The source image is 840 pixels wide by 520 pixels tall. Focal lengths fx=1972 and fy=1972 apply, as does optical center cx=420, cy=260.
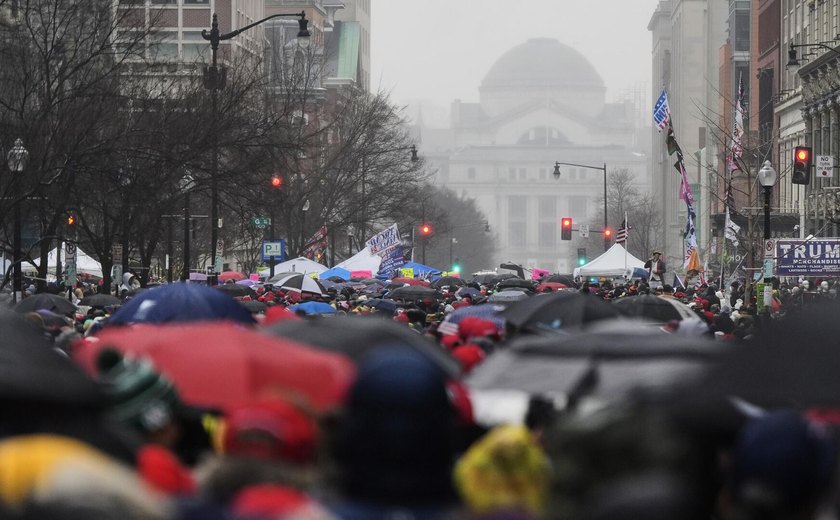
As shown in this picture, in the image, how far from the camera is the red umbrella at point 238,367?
890 cm

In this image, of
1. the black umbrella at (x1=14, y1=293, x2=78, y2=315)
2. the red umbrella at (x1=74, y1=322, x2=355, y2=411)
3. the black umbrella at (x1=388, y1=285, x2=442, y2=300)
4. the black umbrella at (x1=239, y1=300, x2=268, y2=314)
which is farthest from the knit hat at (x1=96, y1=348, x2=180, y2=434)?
the black umbrella at (x1=388, y1=285, x2=442, y2=300)

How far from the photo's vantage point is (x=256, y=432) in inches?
237

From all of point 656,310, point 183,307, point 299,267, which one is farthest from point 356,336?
point 299,267

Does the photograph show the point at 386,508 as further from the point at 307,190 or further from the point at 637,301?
the point at 307,190

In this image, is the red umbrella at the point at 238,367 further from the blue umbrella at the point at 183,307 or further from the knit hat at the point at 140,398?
the blue umbrella at the point at 183,307

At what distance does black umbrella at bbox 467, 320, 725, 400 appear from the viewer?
29.0ft

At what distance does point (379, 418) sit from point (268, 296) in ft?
92.6

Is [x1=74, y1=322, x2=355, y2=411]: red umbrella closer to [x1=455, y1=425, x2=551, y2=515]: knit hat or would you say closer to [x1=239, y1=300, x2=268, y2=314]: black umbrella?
[x1=455, y1=425, x2=551, y2=515]: knit hat

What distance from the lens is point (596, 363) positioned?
929 centimetres

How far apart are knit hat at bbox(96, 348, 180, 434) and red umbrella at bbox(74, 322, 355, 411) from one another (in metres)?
1.08

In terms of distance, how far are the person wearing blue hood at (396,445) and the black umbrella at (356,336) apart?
14.4 feet

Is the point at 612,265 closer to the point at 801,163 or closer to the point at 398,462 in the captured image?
the point at 801,163

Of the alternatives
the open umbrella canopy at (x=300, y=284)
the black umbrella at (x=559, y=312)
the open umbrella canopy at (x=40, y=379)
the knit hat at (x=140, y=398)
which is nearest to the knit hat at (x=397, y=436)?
the open umbrella canopy at (x=40, y=379)

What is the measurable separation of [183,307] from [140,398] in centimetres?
614
